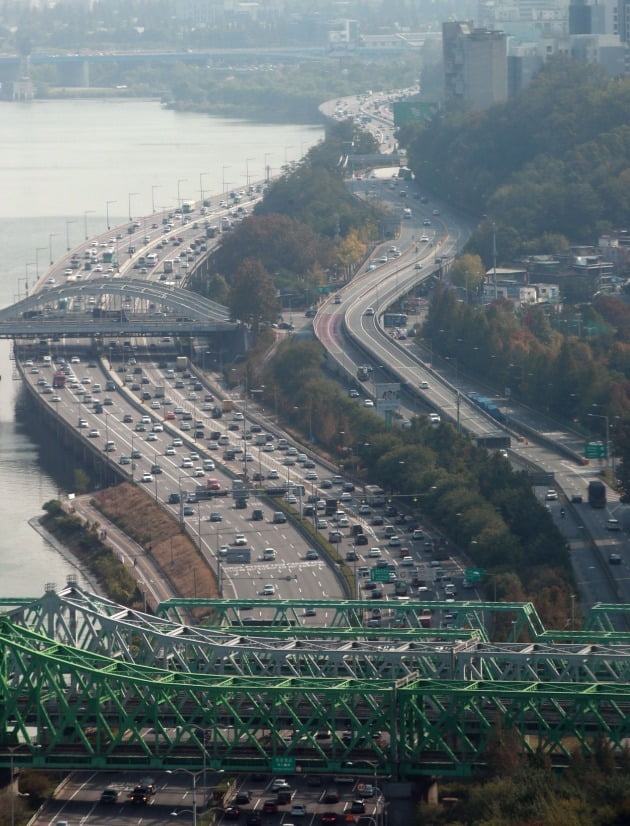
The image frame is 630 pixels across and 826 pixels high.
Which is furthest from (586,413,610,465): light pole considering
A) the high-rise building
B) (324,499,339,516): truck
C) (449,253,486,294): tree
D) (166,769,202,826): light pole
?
the high-rise building

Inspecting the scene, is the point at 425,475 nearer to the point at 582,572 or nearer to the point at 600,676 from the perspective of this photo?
the point at 582,572

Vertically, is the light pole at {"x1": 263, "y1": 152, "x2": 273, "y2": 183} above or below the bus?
above

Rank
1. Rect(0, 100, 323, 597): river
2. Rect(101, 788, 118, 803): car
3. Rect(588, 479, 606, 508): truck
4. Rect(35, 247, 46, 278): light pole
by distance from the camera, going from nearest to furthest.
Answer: Rect(101, 788, 118, 803): car
Rect(588, 479, 606, 508): truck
Rect(0, 100, 323, 597): river
Rect(35, 247, 46, 278): light pole

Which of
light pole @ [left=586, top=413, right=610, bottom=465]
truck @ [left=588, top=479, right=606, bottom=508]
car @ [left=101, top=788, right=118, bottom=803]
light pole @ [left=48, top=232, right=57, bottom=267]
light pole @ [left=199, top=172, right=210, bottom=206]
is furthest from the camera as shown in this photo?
light pole @ [left=199, top=172, right=210, bottom=206]

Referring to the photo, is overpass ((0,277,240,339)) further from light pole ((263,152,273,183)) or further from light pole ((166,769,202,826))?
light pole ((166,769,202,826))

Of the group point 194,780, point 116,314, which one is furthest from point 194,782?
point 116,314

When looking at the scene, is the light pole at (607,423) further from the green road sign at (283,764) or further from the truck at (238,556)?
the green road sign at (283,764)
